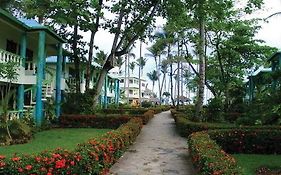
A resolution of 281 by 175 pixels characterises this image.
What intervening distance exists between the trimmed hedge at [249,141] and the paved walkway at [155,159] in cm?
166

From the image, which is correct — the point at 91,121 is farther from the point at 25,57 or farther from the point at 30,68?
the point at 25,57

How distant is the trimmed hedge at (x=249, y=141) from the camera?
14.9 metres

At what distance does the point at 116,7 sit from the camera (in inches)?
1000

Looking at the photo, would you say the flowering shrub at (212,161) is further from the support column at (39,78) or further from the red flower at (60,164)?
the support column at (39,78)

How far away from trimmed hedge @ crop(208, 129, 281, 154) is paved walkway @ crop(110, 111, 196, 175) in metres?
1.66

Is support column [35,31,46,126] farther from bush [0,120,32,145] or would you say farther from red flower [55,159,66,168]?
red flower [55,159,66,168]

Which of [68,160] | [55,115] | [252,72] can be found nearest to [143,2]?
[55,115]

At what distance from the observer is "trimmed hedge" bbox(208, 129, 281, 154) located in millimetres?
14930

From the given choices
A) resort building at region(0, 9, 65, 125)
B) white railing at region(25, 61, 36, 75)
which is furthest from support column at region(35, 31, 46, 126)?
white railing at region(25, 61, 36, 75)

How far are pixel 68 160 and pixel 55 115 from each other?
16.1 m

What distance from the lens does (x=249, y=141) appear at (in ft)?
49.2

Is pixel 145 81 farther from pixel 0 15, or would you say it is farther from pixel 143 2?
pixel 0 15

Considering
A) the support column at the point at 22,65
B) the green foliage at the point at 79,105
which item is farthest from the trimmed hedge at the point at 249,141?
the green foliage at the point at 79,105

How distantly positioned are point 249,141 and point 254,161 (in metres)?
2.07
